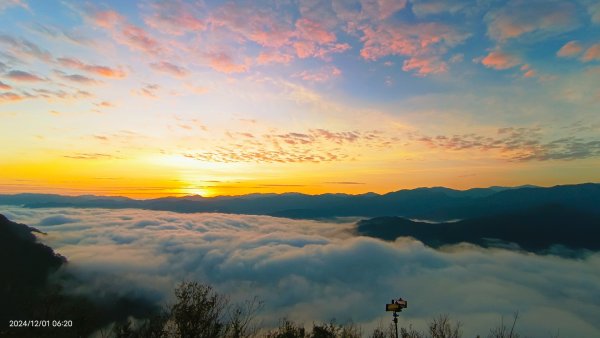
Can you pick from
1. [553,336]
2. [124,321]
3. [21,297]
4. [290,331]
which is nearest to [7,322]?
[21,297]

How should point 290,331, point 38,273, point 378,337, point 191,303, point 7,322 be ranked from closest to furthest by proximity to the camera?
point 191,303, point 290,331, point 378,337, point 7,322, point 38,273

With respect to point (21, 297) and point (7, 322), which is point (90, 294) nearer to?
point (21, 297)

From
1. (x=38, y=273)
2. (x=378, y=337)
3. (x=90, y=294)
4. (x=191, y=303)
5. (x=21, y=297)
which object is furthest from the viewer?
(x=90, y=294)

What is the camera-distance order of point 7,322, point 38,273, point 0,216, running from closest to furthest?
point 7,322, point 38,273, point 0,216

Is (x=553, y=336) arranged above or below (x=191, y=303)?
below

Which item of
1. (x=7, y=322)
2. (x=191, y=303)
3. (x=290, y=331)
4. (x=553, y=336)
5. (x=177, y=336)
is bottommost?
(x=553, y=336)

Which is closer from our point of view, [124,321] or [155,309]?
[124,321]

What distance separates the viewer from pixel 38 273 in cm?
16162

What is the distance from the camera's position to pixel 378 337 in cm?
7012

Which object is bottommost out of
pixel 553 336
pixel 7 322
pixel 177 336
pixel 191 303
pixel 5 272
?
pixel 553 336

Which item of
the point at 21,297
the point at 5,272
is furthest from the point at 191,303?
the point at 5,272

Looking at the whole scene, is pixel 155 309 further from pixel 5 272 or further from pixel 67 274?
pixel 5 272

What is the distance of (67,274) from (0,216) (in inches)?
1851

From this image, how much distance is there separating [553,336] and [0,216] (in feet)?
1097
